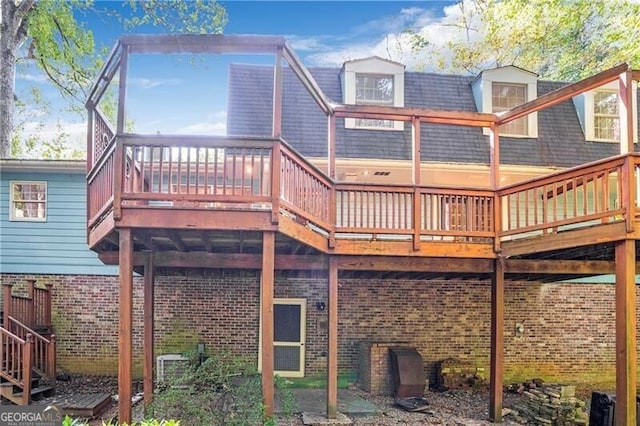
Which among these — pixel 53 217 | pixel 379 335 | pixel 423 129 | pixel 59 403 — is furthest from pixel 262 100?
pixel 59 403

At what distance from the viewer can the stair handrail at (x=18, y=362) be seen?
7523mm

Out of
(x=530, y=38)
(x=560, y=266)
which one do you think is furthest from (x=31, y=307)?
(x=530, y=38)

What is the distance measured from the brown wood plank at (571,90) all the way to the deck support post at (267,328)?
4.17 metres

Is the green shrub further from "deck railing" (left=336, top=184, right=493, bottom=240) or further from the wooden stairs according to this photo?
the wooden stairs

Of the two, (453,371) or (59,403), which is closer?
(59,403)

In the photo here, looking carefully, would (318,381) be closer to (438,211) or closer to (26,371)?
(438,211)

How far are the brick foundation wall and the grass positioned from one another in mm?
157

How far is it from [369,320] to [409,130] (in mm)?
4228

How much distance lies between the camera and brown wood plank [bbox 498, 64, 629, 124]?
19.4 ft

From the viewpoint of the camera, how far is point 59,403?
7555mm

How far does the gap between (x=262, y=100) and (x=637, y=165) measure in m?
7.55

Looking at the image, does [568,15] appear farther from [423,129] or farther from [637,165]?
[637,165]

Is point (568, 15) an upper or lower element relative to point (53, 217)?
upper

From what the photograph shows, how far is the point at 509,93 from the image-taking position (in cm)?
1179
